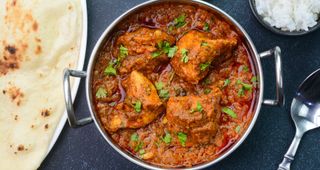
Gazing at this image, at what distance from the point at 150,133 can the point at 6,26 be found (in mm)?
1176

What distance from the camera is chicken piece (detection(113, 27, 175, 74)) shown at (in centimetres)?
321

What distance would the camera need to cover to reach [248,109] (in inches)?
130

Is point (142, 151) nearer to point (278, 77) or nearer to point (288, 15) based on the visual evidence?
point (278, 77)

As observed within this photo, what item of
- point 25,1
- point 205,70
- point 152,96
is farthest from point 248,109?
point 25,1

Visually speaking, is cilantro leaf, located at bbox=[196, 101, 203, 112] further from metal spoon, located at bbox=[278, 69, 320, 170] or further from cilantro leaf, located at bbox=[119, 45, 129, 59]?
metal spoon, located at bbox=[278, 69, 320, 170]

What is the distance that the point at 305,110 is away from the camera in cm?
356

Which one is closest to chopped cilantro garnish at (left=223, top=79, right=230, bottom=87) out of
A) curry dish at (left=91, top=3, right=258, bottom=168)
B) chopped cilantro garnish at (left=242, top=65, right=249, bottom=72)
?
curry dish at (left=91, top=3, right=258, bottom=168)

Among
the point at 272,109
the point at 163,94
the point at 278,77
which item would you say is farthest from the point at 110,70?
the point at 272,109

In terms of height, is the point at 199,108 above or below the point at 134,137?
Result: above

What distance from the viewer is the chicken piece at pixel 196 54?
3.13 m

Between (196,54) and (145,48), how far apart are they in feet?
1.06

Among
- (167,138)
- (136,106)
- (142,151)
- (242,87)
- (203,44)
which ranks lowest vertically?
(142,151)

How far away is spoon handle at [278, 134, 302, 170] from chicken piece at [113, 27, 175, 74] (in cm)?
104

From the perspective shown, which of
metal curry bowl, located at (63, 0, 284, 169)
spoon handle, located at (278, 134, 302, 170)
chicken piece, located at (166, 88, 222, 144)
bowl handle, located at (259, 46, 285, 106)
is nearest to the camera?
bowl handle, located at (259, 46, 285, 106)
